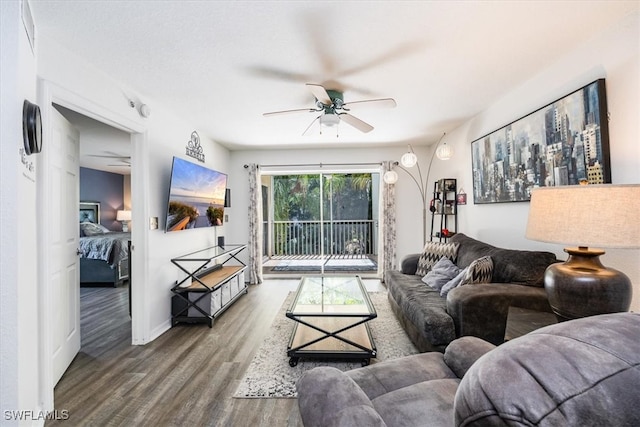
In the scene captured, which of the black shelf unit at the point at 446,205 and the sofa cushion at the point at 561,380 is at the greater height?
the black shelf unit at the point at 446,205

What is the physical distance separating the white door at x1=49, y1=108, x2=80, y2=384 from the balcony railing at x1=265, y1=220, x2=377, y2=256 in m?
4.34

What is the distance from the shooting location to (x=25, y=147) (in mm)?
1388

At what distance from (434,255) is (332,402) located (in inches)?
112

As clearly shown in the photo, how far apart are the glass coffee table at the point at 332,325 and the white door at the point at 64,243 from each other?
181cm

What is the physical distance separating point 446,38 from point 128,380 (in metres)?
3.47

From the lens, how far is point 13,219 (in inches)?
50.1

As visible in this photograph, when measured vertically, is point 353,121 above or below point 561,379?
above

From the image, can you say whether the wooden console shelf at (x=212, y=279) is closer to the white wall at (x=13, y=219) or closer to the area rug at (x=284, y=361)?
the area rug at (x=284, y=361)

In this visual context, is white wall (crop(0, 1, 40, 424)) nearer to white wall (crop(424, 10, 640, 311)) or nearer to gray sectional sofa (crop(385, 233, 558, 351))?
gray sectional sofa (crop(385, 233, 558, 351))

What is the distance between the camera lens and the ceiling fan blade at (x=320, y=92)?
2.13 metres

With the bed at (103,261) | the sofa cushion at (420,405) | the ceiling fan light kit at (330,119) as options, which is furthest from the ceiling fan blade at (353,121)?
the bed at (103,261)

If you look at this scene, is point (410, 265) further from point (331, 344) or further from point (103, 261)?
point (103, 261)

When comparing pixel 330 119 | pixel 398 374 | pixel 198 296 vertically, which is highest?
pixel 330 119

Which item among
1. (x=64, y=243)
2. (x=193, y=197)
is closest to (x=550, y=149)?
(x=193, y=197)
